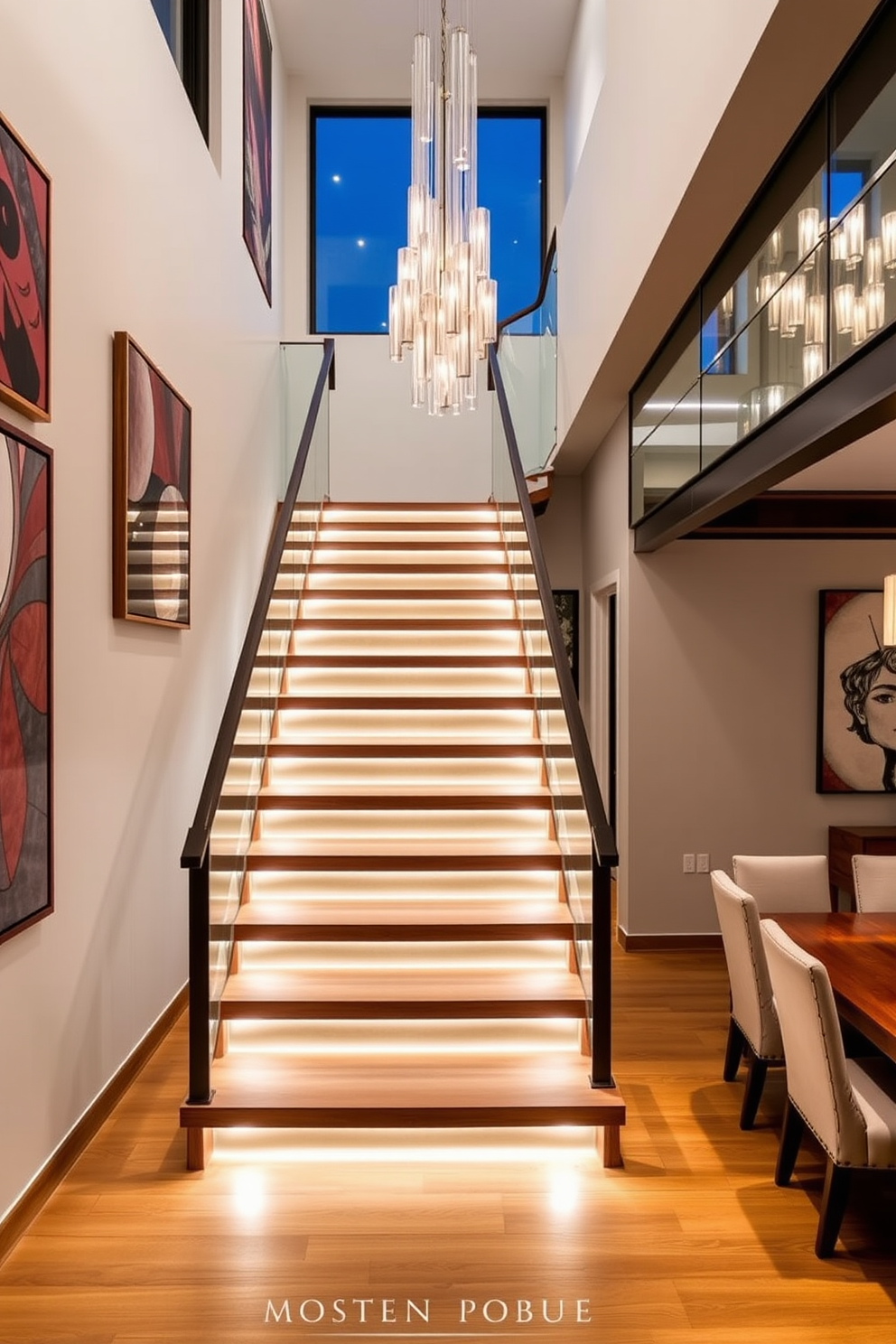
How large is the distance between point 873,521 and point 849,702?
1.24m

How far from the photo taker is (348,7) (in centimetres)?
Answer: 835

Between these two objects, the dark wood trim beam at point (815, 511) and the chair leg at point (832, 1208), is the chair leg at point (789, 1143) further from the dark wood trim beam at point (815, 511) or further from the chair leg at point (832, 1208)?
the dark wood trim beam at point (815, 511)

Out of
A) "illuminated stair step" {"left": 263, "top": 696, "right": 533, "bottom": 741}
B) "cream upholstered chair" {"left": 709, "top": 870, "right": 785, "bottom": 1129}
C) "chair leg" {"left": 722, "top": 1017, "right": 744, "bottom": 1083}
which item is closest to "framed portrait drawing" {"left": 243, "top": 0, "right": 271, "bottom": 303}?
"illuminated stair step" {"left": 263, "top": 696, "right": 533, "bottom": 741}

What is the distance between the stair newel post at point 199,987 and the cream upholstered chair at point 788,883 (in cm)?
238

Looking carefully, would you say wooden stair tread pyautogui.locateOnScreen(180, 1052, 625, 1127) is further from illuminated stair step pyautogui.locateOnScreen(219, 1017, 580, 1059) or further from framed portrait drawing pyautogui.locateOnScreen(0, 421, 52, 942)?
framed portrait drawing pyautogui.locateOnScreen(0, 421, 52, 942)

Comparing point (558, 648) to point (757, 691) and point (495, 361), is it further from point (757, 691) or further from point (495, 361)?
point (495, 361)

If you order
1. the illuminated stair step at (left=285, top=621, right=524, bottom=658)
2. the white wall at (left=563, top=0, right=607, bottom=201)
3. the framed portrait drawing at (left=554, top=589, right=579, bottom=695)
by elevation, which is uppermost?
the white wall at (left=563, top=0, right=607, bottom=201)

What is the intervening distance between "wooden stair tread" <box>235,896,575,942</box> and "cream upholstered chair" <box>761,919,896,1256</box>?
3.81ft

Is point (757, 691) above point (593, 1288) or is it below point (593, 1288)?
above

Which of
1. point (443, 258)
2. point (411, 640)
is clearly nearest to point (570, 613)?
point (411, 640)

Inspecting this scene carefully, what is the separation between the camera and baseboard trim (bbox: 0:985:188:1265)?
2.81 metres

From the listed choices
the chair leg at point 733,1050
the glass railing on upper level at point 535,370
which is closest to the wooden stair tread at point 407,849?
the chair leg at point 733,1050

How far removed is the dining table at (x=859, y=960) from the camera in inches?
112

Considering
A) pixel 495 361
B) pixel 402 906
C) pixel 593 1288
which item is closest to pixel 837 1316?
pixel 593 1288
